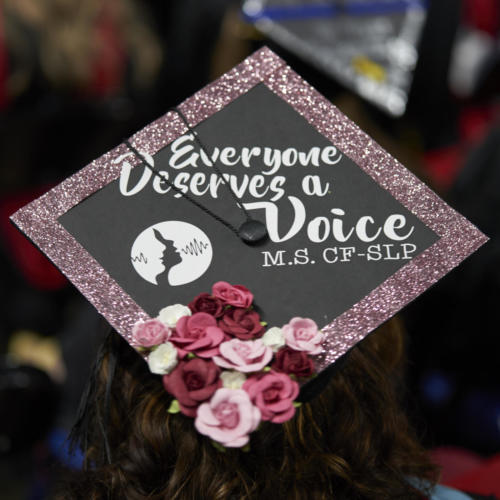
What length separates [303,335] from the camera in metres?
0.69

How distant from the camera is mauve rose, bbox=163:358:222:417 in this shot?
0.64m

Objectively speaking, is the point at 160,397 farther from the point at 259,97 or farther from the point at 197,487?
the point at 259,97

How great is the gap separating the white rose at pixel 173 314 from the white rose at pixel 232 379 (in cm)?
8

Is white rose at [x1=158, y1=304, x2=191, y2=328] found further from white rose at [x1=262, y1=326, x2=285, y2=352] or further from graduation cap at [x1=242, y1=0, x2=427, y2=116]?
graduation cap at [x1=242, y1=0, x2=427, y2=116]

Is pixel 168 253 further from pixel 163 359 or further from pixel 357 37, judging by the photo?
pixel 357 37

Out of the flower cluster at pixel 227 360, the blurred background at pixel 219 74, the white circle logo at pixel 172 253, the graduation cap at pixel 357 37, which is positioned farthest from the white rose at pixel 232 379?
the graduation cap at pixel 357 37

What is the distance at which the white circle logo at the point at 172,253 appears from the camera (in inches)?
29.6

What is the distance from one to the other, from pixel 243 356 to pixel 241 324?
42 mm

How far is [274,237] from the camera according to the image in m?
0.77

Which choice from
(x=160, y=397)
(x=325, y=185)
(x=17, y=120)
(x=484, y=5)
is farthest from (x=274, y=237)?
(x=484, y=5)

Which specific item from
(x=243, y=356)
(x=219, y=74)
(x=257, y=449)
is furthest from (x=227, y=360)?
(x=219, y=74)

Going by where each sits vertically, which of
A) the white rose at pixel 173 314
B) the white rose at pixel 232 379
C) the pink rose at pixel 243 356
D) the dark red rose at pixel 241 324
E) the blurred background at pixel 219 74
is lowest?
the blurred background at pixel 219 74

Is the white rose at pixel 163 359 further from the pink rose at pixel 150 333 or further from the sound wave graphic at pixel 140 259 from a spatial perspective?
the sound wave graphic at pixel 140 259

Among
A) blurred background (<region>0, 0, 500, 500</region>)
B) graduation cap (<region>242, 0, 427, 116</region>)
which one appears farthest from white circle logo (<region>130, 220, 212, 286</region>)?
graduation cap (<region>242, 0, 427, 116</region>)
